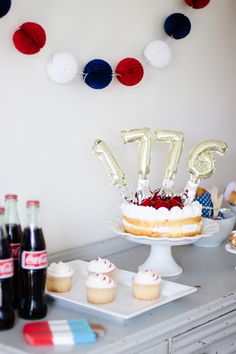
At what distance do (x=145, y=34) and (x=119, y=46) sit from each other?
0.12 metres

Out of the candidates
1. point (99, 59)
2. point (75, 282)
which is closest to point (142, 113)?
point (99, 59)

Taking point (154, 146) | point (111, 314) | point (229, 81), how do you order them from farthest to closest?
1. point (229, 81)
2. point (154, 146)
3. point (111, 314)

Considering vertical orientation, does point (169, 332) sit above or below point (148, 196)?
below

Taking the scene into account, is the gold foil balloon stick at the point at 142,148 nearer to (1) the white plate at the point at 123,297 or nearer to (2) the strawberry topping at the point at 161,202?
(2) the strawberry topping at the point at 161,202

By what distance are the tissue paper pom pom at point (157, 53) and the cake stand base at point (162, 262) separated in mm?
590

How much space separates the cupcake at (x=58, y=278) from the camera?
148cm

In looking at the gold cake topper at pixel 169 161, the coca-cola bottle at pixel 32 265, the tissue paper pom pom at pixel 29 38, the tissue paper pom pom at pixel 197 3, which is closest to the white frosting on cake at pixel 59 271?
the coca-cola bottle at pixel 32 265

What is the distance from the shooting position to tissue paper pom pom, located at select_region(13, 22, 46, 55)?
1575mm

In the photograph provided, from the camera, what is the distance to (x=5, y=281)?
1291 millimetres

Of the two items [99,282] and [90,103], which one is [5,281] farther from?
[90,103]

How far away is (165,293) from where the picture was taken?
1.50m

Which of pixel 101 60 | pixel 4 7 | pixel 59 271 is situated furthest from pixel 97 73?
pixel 59 271

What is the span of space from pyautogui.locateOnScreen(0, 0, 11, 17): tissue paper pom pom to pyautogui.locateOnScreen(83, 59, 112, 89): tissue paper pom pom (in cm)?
32

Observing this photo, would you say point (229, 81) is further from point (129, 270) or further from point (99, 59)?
point (129, 270)
